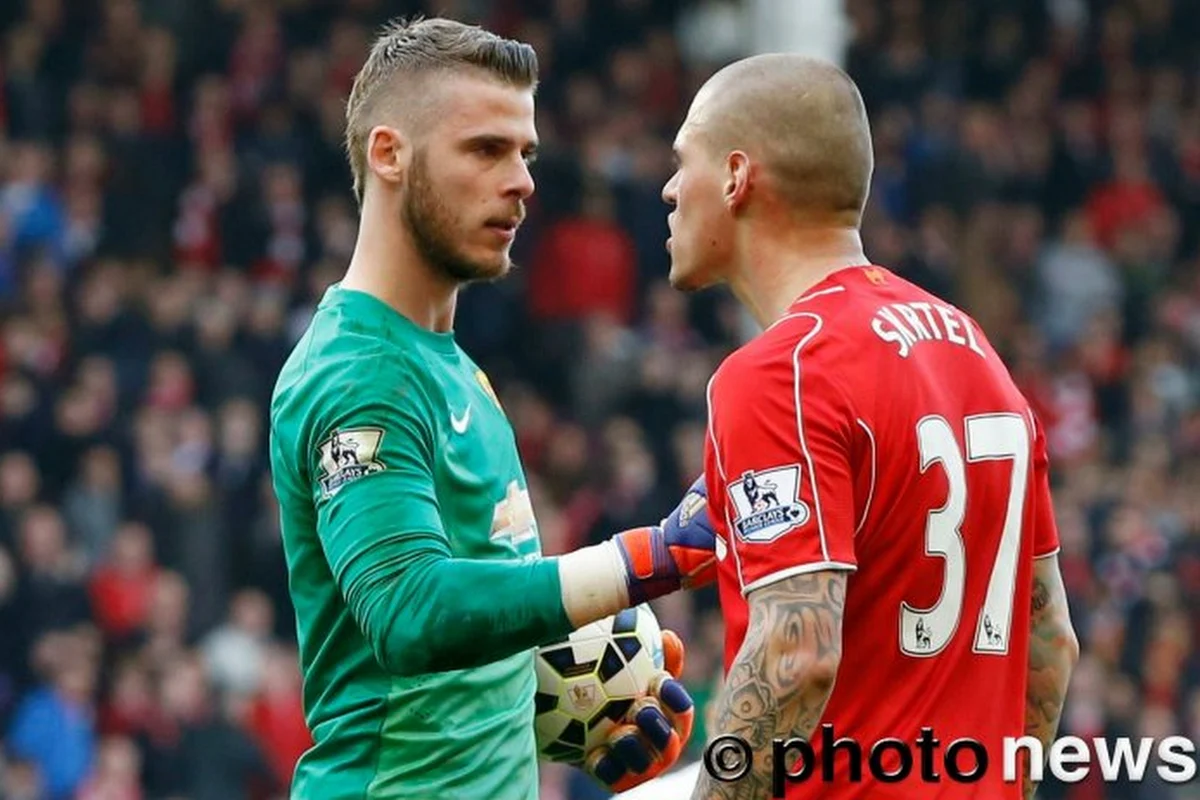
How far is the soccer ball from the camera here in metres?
5.02

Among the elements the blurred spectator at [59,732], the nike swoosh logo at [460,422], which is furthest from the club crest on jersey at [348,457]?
the blurred spectator at [59,732]

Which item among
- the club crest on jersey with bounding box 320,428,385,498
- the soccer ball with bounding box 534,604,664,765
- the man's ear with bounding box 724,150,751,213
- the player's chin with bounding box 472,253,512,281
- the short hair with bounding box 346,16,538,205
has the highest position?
the short hair with bounding box 346,16,538,205

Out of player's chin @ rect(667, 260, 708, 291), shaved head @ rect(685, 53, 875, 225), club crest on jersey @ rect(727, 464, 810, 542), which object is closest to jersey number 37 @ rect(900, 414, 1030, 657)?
club crest on jersey @ rect(727, 464, 810, 542)

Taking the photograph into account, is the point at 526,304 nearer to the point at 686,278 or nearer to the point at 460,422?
the point at 460,422

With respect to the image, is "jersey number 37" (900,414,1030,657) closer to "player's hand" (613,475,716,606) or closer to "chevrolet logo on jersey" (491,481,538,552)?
"player's hand" (613,475,716,606)

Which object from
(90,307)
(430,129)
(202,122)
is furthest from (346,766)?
(202,122)

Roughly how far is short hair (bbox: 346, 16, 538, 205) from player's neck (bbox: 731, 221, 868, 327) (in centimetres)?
74

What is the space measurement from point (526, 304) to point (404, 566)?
11.8 meters

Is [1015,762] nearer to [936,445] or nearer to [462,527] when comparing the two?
[936,445]

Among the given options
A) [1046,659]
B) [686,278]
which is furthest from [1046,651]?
[686,278]

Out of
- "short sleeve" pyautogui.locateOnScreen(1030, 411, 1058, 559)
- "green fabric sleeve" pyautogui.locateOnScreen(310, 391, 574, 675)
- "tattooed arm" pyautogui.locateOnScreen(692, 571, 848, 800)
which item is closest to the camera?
"tattooed arm" pyautogui.locateOnScreen(692, 571, 848, 800)

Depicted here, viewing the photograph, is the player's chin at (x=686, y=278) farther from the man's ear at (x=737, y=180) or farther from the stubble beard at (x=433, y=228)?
the stubble beard at (x=433, y=228)

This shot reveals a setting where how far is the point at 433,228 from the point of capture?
4.76 meters

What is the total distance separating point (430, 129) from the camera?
15.6 feet
